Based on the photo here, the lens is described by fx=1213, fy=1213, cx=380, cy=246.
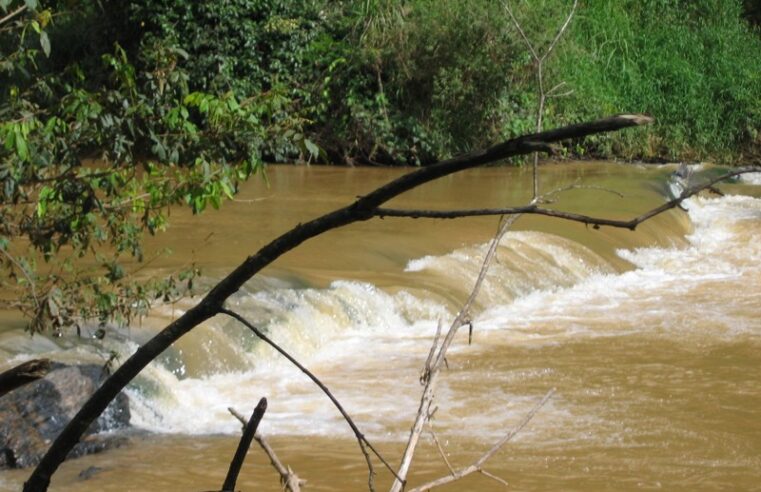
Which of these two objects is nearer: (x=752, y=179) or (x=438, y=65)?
(x=438, y=65)

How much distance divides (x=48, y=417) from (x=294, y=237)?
16.3 feet

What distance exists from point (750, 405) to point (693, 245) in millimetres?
6657

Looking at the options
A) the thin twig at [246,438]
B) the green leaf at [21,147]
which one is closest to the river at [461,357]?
the green leaf at [21,147]

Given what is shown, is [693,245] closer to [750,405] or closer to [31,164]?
[750,405]

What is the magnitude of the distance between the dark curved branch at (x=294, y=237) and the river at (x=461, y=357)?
340 centimetres

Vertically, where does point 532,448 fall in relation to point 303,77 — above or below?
below

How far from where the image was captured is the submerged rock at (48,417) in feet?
18.8

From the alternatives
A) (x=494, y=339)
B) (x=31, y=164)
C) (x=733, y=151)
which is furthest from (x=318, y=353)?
(x=733, y=151)

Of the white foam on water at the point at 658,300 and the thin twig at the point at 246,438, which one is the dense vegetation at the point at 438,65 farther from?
the thin twig at the point at 246,438

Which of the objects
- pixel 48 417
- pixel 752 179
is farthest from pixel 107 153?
pixel 752 179

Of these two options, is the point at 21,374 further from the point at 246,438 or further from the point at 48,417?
the point at 48,417

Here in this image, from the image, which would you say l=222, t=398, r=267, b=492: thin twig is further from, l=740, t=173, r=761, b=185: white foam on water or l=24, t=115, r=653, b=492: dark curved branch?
l=740, t=173, r=761, b=185: white foam on water

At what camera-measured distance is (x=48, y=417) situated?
19.6 feet

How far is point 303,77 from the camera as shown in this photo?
17.5m
